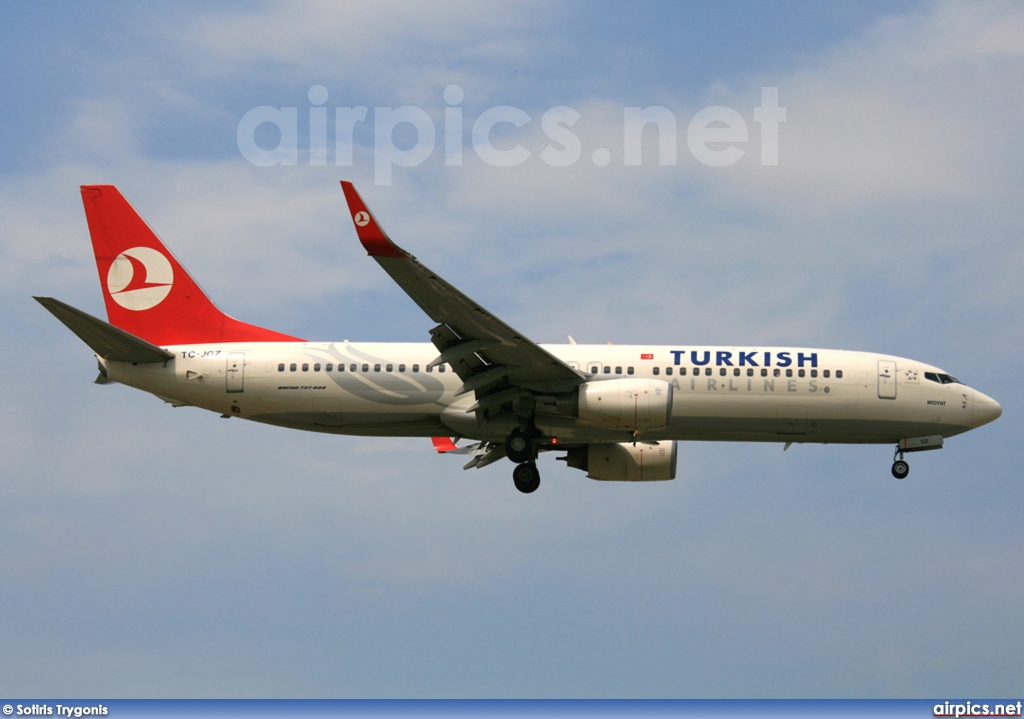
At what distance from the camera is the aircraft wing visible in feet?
88.4

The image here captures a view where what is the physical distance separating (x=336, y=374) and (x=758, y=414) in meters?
11.1

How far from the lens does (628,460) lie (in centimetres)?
3628

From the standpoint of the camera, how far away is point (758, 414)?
33.2 meters

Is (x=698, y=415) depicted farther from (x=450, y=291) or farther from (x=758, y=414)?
(x=450, y=291)

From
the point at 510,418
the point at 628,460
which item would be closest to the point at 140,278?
the point at 510,418

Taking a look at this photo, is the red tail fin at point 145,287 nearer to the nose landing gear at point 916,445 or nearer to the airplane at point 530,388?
the airplane at point 530,388

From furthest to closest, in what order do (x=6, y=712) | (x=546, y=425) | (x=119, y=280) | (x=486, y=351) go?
(x=119, y=280)
(x=546, y=425)
(x=486, y=351)
(x=6, y=712)

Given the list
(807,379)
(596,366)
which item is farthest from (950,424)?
(596,366)

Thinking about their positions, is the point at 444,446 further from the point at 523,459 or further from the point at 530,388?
the point at 530,388

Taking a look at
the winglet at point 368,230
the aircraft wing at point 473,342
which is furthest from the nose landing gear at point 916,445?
the winglet at point 368,230

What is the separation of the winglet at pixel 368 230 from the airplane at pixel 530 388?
535 centimetres

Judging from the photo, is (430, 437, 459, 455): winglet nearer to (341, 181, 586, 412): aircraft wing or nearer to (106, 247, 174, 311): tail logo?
(341, 181, 586, 412): aircraft wing

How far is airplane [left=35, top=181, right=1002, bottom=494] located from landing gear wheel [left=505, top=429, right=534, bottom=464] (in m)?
0.04

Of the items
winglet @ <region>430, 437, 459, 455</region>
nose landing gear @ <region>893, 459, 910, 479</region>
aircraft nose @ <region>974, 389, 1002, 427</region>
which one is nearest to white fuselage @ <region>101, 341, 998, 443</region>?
nose landing gear @ <region>893, 459, 910, 479</region>
